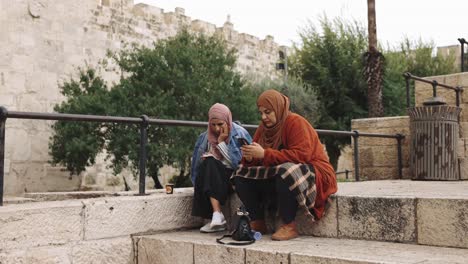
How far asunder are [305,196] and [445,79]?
215 inches

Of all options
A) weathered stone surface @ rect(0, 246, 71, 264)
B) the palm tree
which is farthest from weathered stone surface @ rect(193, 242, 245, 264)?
the palm tree

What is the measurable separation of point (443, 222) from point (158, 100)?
10084 mm

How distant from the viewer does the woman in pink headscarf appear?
4152 mm

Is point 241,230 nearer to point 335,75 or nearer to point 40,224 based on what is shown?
point 40,224

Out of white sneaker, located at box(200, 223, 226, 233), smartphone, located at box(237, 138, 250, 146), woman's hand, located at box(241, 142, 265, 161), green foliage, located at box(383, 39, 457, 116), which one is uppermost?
green foliage, located at box(383, 39, 457, 116)

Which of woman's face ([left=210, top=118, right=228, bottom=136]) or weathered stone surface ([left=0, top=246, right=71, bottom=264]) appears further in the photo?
woman's face ([left=210, top=118, right=228, bottom=136])

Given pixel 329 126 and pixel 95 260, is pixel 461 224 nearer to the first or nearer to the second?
pixel 95 260

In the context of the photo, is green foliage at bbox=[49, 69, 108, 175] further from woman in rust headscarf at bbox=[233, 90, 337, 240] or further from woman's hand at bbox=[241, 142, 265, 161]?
woman's hand at bbox=[241, 142, 265, 161]

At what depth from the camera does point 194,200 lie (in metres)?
4.30

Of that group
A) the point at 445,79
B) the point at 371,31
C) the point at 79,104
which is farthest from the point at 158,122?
the point at 371,31

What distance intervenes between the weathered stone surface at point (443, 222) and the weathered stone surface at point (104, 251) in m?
2.15

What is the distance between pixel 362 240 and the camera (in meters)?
3.59

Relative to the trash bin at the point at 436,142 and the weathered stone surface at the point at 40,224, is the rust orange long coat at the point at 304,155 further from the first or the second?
the trash bin at the point at 436,142

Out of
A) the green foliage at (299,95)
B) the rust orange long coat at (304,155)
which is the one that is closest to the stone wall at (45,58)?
the green foliage at (299,95)
